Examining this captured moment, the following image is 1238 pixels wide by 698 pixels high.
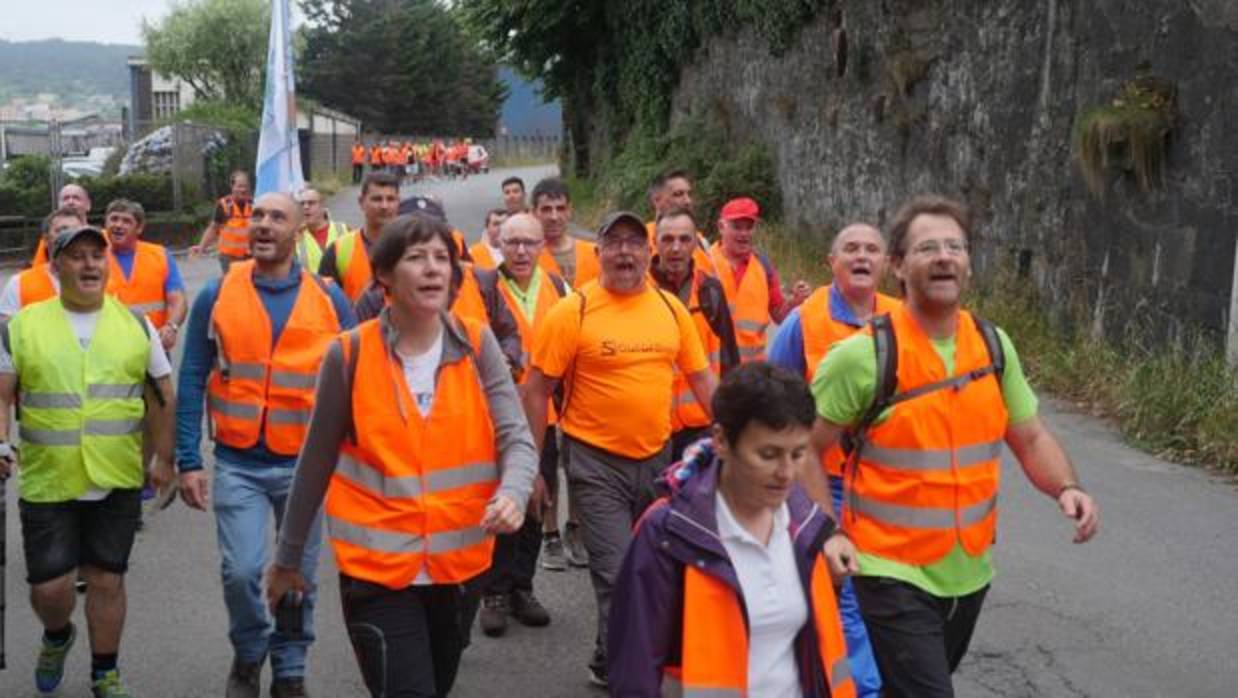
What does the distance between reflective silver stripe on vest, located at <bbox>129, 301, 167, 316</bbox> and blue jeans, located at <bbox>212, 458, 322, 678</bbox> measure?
3.19 metres

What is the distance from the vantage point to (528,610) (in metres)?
6.57

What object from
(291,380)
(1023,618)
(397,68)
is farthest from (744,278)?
(397,68)

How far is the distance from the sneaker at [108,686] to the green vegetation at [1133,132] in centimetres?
883

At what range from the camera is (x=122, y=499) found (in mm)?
5355

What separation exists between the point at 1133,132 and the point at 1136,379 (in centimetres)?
207

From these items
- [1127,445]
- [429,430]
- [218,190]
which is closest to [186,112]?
[218,190]

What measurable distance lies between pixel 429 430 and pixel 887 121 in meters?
14.7

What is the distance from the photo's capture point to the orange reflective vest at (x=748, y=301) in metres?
7.49

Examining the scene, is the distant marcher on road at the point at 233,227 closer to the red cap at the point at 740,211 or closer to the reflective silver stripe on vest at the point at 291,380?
the red cap at the point at 740,211

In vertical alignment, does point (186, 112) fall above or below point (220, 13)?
below

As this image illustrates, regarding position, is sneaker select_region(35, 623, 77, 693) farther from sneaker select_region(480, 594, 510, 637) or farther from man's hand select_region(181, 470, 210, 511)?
sneaker select_region(480, 594, 510, 637)

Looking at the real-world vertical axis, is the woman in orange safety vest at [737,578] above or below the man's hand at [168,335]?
above

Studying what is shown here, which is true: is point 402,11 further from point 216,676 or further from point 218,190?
point 216,676

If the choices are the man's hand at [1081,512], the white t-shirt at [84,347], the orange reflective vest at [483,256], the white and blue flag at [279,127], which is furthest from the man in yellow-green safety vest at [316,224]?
the man's hand at [1081,512]
